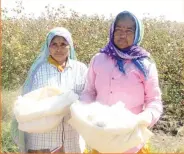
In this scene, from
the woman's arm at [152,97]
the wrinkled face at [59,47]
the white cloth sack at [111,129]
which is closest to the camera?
the white cloth sack at [111,129]

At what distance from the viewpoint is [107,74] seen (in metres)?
2.43

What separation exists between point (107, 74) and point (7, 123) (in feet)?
7.64

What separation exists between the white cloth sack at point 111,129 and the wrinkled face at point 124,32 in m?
0.34

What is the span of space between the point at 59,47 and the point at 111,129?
847 mm

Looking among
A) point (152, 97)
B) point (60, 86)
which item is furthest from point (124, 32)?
point (60, 86)

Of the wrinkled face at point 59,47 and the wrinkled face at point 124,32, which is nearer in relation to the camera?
the wrinkled face at point 124,32

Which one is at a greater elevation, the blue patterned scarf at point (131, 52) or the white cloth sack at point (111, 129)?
the blue patterned scarf at point (131, 52)

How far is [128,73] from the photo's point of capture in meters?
2.40

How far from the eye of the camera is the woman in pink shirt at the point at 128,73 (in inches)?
93.7

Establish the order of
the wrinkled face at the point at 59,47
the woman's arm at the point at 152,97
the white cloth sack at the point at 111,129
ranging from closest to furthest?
the white cloth sack at the point at 111,129
the woman's arm at the point at 152,97
the wrinkled face at the point at 59,47

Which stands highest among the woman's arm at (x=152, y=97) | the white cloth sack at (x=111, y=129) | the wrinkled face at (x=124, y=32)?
the wrinkled face at (x=124, y=32)

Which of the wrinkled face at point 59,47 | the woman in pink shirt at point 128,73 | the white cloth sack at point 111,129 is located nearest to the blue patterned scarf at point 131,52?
the woman in pink shirt at point 128,73

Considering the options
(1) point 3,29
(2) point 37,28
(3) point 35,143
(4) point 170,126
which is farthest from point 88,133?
(2) point 37,28

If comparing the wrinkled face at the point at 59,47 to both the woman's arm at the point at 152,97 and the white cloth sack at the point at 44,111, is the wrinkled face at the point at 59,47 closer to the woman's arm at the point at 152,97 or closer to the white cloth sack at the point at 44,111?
the white cloth sack at the point at 44,111
